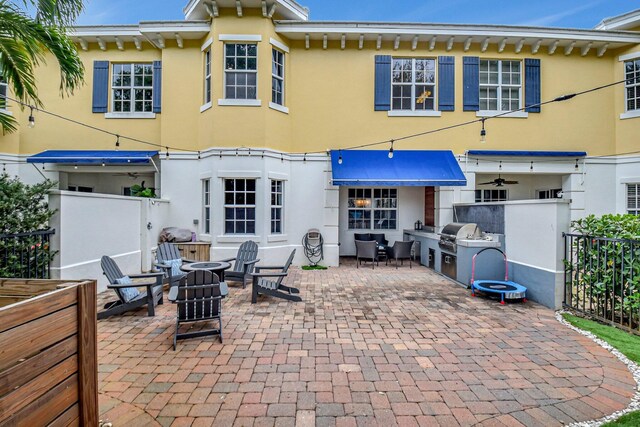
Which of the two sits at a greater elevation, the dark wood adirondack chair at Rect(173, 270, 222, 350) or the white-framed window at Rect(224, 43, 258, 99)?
the white-framed window at Rect(224, 43, 258, 99)

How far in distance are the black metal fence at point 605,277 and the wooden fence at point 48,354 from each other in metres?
7.23

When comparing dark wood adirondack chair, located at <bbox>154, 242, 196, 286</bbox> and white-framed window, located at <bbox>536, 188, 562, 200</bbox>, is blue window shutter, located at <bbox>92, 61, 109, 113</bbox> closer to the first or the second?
dark wood adirondack chair, located at <bbox>154, 242, 196, 286</bbox>

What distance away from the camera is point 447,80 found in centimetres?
1141

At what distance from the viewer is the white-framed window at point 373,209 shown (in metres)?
13.1

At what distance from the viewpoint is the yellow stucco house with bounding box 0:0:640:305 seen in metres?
10.6

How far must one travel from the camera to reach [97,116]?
38.9ft

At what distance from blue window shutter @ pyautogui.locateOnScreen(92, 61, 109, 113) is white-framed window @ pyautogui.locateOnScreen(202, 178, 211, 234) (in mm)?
4978

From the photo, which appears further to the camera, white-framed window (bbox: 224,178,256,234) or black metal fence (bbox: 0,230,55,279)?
white-framed window (bbox: 224,178,256,234)

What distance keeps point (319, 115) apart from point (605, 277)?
9.06 metres

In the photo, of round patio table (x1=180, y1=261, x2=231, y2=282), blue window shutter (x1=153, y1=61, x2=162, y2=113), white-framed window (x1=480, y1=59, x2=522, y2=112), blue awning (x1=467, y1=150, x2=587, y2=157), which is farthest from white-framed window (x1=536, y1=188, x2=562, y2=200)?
blue window shutter (x1=153, y1=61, x2=162, y2=113)

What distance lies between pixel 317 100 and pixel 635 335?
10163 mm

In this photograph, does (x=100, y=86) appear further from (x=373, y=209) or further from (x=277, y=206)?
(x=373, y=209)

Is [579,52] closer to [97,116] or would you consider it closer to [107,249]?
[107,249]

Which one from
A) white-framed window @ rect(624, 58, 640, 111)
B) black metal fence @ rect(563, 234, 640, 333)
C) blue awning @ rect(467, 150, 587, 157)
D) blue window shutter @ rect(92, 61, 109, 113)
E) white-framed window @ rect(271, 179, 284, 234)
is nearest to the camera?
black metal fence @ rect(563, 234, 640, 333)
